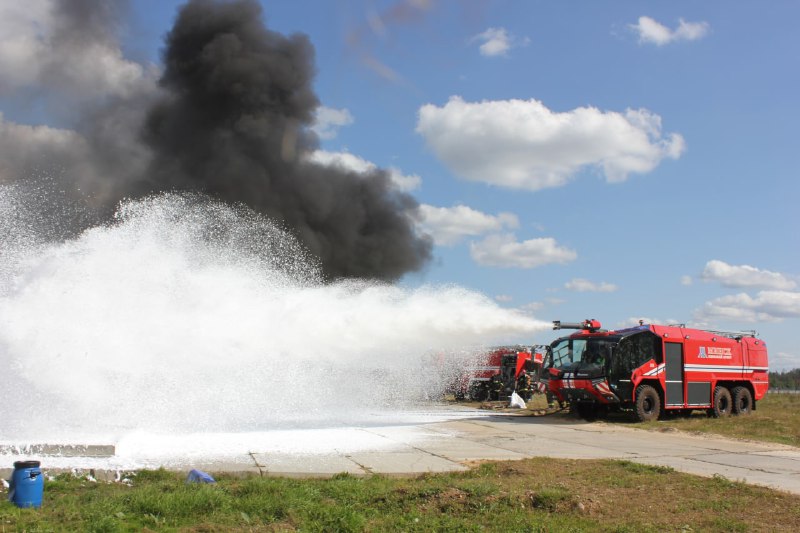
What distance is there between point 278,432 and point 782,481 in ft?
29.3

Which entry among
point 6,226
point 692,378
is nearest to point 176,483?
point 6,226

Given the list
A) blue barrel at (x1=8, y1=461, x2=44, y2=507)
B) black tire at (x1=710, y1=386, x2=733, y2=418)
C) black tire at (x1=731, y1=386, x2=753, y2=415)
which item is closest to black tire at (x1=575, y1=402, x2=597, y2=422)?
black tire at (x1=710, y1=386, x2=733, y2=418)

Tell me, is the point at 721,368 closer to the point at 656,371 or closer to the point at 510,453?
the point at 656,371

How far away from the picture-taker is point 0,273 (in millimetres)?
13375

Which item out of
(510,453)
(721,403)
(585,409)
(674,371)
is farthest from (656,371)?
(510,453)

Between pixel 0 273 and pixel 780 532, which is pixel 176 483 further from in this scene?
pixel 0 273

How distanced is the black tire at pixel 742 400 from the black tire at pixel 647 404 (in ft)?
12.5

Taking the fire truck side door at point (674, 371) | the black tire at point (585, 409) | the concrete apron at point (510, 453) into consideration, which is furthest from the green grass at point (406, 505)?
the black tire at point (585, 409)

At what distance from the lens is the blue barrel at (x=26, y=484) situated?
6246 millimetres

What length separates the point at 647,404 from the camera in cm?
1755

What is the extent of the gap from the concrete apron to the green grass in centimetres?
85

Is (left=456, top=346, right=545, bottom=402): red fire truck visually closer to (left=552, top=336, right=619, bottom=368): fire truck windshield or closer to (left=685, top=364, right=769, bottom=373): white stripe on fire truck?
(left=685, top=364, right=769, bottom=373): white stripe on fire truck

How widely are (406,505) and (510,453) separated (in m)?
4.98

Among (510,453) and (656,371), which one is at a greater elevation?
(656,371)
